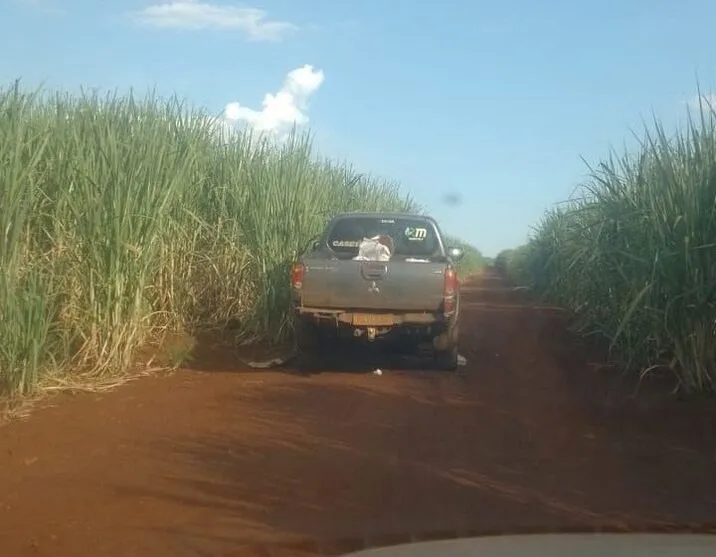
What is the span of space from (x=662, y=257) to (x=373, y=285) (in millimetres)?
3037

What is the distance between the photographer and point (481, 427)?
7.82 meters

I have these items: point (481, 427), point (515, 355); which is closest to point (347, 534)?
point (481, 427)

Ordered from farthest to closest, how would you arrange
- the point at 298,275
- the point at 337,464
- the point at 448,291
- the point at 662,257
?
the point at 298,275 < the point at 448,291 < the point at 662,257 < the point at 337,464

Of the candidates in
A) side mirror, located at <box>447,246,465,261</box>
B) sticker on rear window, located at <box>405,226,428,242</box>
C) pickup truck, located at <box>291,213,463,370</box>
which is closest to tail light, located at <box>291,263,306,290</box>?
pickup truck, located at <box>291,213,463,370</box>

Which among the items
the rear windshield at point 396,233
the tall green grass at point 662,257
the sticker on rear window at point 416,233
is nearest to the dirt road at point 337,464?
the tall green grass at point 662,257

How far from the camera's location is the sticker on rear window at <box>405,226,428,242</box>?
38.3ft

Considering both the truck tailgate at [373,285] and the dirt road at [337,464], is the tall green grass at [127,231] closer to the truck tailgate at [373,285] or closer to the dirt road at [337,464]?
the dirt road at [337,464]

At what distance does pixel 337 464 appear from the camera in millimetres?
6629

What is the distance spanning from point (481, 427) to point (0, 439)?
3.76 m

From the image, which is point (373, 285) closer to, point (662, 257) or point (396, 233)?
point (396, 233)

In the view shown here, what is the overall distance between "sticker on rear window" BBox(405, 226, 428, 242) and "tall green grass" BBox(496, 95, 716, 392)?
1.95 m

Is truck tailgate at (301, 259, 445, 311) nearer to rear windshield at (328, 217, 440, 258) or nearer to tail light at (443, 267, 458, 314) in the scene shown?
tail light at (443, 267, 458, 314)

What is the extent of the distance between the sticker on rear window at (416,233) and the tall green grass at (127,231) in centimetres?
148

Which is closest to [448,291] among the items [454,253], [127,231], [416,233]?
[416,233]
